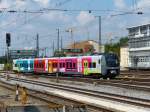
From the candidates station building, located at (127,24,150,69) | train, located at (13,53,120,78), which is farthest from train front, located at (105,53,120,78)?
station building, located at (127,24,150,69)

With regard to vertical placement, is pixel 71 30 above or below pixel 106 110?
above

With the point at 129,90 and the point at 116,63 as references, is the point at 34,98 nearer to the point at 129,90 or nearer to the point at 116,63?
the point at 129,90

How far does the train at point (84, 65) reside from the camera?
5134cm

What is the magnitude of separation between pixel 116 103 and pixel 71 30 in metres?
69.6

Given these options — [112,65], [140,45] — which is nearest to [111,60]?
[112,65]

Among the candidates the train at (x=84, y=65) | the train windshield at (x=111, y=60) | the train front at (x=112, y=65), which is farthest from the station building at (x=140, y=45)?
the train front at (x=112, y=65)

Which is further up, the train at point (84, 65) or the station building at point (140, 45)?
the station building at point (140, 45)

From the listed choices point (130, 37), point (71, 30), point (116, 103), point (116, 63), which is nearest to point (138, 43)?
point (130, 37)

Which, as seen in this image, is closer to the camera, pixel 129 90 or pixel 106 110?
pixel 106 110

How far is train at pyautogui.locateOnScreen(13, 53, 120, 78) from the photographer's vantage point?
51.3m

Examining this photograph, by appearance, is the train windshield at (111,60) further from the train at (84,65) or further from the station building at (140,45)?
the station building at (140,45)

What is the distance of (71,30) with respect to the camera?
305 ft

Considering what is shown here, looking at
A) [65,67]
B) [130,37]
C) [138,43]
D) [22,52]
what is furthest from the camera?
[22,52]

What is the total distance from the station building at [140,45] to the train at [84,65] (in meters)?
35.5
